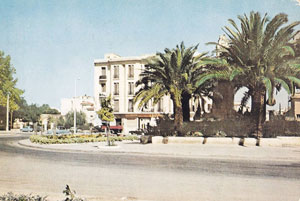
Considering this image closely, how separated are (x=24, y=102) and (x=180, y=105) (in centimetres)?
886

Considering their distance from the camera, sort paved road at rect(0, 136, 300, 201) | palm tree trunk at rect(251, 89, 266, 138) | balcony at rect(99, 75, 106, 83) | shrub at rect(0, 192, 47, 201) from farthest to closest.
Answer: palm tree trunk at rect(251, 89, 266, 138) < balcony at rect(99, 75, 106, 83) < paved road at rect(0, 136, 300, 201) < shrub at rect(0, 192, 47, 201)

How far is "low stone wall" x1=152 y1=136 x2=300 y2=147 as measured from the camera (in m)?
14.0

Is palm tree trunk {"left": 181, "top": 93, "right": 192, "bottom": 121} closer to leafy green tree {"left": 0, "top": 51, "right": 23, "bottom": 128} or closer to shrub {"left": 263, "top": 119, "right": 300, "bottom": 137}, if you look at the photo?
shrub {"left": 263, "top": 119, "right": 300, "bottom": 137}

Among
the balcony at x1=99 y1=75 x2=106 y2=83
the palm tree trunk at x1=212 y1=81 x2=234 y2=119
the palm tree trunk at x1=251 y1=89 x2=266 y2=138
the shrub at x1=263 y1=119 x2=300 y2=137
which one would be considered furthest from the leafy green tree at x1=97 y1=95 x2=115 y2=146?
the shrub at x1=263 y1=119 x2=300 y2=137

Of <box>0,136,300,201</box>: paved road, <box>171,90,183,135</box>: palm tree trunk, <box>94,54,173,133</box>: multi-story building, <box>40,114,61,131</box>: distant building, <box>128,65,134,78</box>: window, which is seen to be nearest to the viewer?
<box>0,136,300,201</box>: paved road

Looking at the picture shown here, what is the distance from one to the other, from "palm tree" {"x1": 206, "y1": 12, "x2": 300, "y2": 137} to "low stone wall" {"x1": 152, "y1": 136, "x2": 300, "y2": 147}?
10.1 feet

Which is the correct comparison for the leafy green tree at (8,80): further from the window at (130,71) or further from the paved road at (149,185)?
the window at (130,71)

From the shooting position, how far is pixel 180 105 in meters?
15.5

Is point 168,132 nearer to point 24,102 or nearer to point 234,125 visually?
point 234,125

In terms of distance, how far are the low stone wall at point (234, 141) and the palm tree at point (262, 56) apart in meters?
3.08

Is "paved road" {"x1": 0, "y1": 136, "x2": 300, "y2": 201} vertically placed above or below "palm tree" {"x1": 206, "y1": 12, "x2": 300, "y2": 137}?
below

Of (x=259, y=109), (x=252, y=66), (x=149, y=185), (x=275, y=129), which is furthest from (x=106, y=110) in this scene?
(x=275, y=129)

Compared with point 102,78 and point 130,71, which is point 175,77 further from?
point 102,78

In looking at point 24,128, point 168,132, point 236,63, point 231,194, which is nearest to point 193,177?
point 231,194
